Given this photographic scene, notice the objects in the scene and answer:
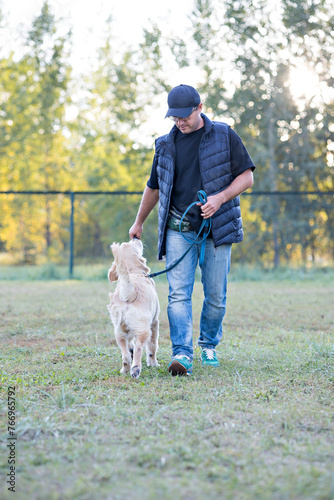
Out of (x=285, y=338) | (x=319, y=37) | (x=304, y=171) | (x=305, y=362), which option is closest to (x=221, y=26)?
(x=319, y=37)

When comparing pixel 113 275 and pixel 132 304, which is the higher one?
pixel 113 275

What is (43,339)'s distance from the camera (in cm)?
519

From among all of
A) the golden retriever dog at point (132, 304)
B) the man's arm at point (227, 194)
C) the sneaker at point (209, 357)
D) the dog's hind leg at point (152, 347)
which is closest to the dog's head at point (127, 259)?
the golden retriever dog at point (132, 304)

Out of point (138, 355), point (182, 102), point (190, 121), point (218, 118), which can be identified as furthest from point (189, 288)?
point (218, 118)

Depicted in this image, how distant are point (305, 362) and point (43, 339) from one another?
2516 millimetres

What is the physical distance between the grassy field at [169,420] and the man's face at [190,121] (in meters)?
1.78

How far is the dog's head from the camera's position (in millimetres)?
3781

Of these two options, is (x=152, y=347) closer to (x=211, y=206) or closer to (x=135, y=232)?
(x=135, y=232)

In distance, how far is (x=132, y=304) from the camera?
3.78 metres

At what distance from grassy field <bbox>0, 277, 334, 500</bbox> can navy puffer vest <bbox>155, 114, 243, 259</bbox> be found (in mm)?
1040

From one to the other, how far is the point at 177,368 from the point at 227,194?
1299 mm

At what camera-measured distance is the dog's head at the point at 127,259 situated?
3781 mm

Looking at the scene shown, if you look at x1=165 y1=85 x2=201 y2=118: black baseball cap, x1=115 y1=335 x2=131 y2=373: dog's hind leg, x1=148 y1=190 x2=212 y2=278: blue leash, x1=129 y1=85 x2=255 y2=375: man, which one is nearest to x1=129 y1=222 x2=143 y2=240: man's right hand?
x1=129 y1=85 x2=255 y2=375: man

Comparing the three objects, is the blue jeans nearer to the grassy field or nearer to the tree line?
the grassy field
